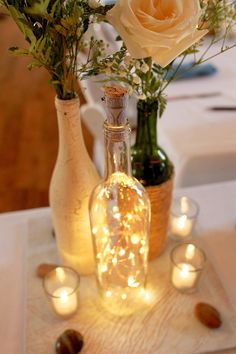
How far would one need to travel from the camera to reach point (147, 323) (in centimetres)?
68

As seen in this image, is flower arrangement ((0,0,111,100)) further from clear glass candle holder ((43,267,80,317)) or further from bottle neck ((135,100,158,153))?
clear glass candle holder ((43,267,80,317))

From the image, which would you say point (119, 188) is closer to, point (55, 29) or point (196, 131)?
point (55, 29)

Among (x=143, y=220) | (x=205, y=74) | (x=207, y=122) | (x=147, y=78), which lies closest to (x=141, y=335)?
(x=143, y=220)

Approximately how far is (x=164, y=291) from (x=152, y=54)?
46 cm

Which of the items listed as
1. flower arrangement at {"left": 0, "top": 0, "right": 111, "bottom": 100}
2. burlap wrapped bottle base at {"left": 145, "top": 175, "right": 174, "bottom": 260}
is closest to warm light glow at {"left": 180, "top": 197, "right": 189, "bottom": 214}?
burlap wrapped bottle base at {"left": 145, "top": 175, "right": 174, "bottom": 260}

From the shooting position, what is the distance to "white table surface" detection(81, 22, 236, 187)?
45.4 inches

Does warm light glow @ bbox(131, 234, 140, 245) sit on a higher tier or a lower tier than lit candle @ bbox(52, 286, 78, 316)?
higher

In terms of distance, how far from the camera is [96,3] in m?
0.47

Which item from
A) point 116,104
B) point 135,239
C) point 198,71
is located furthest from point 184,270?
point 198,71

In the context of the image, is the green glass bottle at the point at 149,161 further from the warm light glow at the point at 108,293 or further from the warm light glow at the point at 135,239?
the warm light glow at the point at 108,293

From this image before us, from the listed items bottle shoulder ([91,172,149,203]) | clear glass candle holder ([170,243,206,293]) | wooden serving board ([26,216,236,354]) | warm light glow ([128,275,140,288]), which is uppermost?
bottle shoulder ([91,172,149,203])

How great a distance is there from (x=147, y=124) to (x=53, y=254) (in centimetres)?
36

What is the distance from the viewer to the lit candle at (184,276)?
0.70 m

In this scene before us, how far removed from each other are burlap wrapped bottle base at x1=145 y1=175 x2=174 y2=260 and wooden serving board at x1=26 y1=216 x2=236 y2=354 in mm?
49
